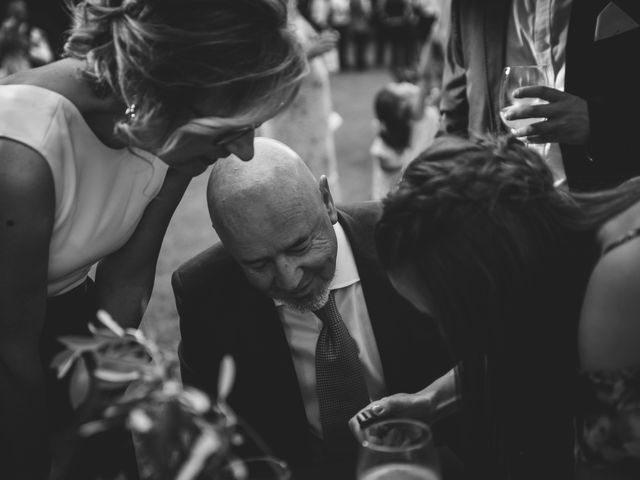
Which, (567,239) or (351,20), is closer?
(567,239)

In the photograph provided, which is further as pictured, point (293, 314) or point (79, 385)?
point (293, 314)

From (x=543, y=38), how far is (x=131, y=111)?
5.38 ft

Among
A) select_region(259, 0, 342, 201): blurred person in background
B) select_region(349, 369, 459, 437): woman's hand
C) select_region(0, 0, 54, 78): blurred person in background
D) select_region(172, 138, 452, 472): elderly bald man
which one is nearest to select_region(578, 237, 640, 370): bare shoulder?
select_region(349, 369, 459, 437): woman's hand

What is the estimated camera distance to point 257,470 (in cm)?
155

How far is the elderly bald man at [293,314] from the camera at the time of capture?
7.36 ft

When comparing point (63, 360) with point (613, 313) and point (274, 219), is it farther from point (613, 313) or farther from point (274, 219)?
point (274, 219)

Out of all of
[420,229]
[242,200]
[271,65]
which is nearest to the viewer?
[420,229]

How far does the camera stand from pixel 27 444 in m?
1.92

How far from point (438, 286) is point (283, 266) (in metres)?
0.77

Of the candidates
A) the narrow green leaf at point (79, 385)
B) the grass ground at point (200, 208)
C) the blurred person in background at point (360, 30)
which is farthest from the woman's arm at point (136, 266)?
the blurred person in background at point (360, 30)

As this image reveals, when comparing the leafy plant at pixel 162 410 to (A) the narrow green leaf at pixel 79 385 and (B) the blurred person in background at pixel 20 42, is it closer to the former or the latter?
(A) the narrow green leaf at pixel 79 385

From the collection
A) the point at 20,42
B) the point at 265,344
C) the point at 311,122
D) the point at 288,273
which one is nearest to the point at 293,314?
the point at 265,344

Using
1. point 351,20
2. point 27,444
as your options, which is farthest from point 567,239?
point 351,20

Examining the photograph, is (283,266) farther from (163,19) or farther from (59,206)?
(163,19)
